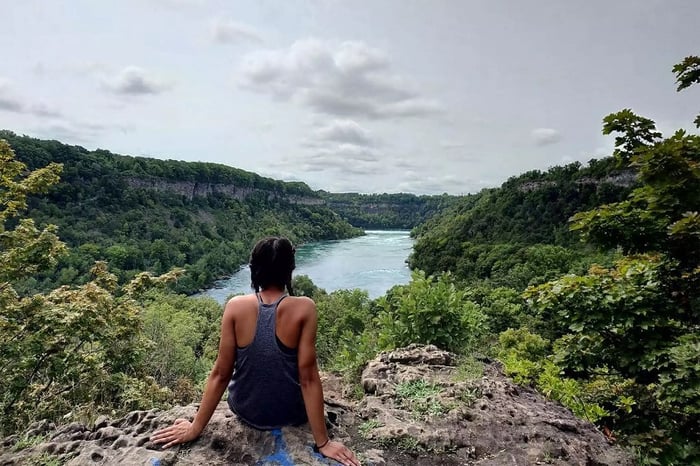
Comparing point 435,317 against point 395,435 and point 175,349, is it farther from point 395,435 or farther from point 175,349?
point 175,349

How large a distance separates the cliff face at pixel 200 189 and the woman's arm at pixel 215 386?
99861 millimetres

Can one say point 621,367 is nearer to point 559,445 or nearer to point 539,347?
point 559,445

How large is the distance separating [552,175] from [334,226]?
75883 mm

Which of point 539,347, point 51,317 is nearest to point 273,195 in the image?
point 539,347

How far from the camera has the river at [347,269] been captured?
6456 centimetres

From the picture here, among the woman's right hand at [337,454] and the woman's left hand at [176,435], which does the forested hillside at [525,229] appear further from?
the woman's left hand at [176,435]

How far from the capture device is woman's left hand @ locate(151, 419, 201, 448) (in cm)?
283

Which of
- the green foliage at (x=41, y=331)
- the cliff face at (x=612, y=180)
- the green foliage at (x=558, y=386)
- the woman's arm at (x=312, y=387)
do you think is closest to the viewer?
the woman's arm at (x=312, y=387)

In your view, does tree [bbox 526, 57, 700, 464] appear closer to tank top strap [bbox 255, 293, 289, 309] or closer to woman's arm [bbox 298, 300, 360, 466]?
woman's arm [bbox 298, 300, 360, 466]

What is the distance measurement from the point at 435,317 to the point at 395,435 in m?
2.69

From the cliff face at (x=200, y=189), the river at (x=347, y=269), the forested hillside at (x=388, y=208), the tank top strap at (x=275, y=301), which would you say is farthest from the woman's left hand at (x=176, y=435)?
the forested hillside at (x=388, y=208)

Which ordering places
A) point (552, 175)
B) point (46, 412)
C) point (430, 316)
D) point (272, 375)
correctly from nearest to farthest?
1. point (272, 375)
2. point (430, 316)
3. point (46, 412)
4. point (552, 175)

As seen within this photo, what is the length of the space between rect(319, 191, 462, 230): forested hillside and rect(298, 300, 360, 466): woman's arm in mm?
167898

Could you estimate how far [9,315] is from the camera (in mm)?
7504
